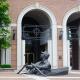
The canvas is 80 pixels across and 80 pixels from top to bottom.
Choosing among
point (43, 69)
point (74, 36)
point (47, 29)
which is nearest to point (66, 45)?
point (47, 29)

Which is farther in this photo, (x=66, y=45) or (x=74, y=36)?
(x=74, y=36)

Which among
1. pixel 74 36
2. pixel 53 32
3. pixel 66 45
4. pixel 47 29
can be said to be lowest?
pixel 66 45

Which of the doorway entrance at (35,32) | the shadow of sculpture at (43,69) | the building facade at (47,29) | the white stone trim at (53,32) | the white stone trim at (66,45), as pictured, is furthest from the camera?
the doorway entrance at (35,32)

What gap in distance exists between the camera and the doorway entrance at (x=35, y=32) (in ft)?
148

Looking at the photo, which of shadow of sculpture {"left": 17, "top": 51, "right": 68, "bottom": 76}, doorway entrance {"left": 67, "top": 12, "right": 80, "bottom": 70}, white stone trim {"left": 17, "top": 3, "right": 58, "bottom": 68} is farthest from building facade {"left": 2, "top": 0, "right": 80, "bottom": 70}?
shadow of sculpture {"left": 17, "top": 51, "right": 68, "bottom": 76}

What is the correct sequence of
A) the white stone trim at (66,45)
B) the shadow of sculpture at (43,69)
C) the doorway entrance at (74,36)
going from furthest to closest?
the doorway entrance at (74,36)
the white stone trim at (66,45)
the shadow of sculpture at (43,69)

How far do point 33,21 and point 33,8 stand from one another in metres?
7.34

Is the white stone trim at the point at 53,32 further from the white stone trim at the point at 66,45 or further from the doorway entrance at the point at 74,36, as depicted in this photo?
the doorway entrance at the point at 74,36

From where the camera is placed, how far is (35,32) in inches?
1754

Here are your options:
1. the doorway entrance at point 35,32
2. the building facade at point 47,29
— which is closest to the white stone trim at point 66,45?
the building facade at point 47,29

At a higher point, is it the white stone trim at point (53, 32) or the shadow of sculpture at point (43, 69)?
the white stone trim at point (53, 32)

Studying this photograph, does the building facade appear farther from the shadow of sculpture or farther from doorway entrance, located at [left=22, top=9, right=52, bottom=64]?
the shadow of sculpture

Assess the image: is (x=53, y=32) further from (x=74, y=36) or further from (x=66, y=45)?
(x=74, y=36)

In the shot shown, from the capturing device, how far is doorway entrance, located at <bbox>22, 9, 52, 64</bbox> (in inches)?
1778
